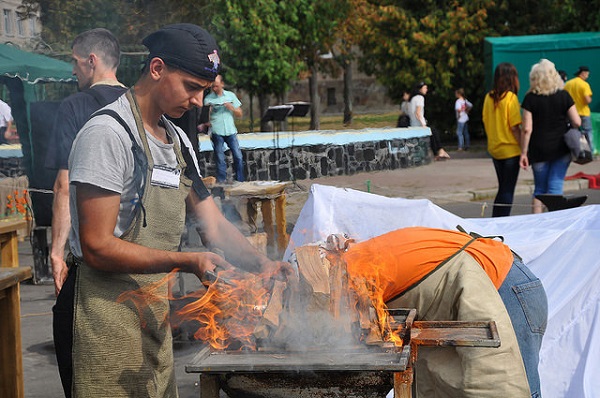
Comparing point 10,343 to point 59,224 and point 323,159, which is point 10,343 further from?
point 323,159

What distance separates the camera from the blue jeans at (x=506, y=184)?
9.59 meters

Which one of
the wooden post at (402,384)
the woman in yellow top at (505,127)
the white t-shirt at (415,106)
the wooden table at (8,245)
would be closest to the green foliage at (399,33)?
the white t-shirt at (415,106)

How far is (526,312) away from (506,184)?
5.83 m

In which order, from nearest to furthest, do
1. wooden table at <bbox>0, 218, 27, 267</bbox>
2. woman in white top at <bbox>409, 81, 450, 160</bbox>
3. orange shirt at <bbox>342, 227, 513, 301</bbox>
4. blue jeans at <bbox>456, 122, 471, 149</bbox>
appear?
orange shirt at <bbox>342, 227, 513, 301</bbox>, wooden table at <bbox>0, 218, 27, 267</bbox>, woman in white top at <bbox>409, 81, 450, 160</bbox>, blue jeans at <bbox>456, 122, 471, 149</bbox>

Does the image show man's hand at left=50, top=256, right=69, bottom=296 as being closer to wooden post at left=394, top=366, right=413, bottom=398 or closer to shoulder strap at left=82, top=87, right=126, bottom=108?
shoulder strap at left=82, top=87, right=126, bottom=108

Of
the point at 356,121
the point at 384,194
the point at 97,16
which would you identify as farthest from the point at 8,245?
the point at 356,121

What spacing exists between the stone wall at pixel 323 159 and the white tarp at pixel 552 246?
30.4ft

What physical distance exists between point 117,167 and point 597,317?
314 centimetres

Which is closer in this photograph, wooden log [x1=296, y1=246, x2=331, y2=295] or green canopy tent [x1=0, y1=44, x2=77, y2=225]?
wooden log [x1=296, y1=246, x2=331, y2=295]

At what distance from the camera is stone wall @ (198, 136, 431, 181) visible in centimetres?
1655

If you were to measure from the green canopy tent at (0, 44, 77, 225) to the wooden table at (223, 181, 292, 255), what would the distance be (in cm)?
185

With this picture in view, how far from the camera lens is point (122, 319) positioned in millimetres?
2914

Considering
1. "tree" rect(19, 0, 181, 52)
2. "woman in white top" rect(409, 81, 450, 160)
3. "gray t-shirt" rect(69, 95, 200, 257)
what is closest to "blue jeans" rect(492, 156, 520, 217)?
"tree" rect(19, 0, 181, 52)

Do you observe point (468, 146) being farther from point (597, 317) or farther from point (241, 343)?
point (241, 343)
